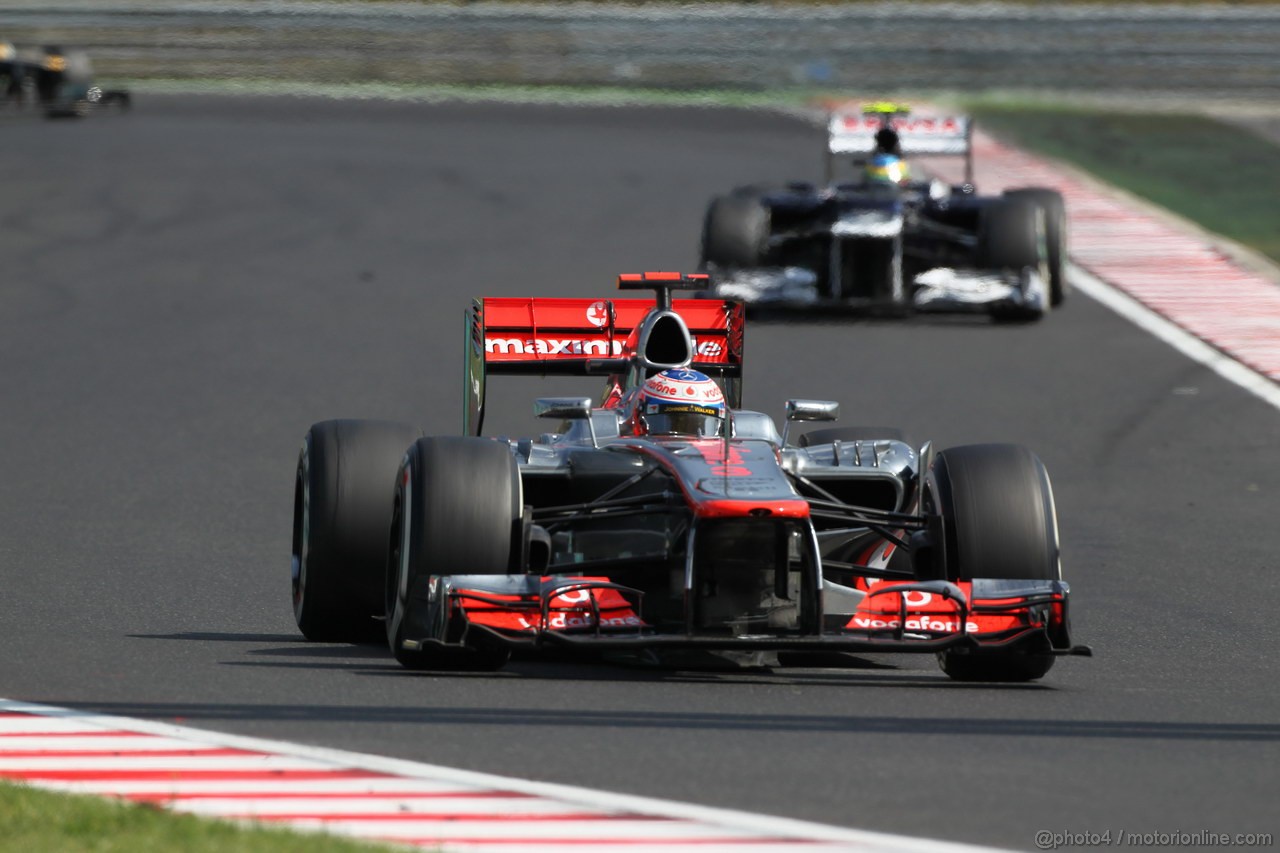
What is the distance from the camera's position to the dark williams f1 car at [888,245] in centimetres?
1972

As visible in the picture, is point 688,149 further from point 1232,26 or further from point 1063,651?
A: point 1063,651

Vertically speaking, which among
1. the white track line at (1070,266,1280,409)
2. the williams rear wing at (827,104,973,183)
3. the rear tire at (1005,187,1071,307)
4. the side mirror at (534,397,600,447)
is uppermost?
the side mirror at (534,397,600,447)

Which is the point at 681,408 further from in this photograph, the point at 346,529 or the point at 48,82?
the point at 48,82

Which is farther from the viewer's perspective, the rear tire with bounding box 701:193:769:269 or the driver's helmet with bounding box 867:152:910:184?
the driver's helmet with bounding box 867:152:910:184

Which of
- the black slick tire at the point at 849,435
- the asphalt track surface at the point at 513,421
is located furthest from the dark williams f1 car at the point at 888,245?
the black slick tire at the point at 849,435

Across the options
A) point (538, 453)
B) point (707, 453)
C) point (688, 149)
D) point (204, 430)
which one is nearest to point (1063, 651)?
point (707, 453)

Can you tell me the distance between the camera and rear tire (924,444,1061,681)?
28.6ft

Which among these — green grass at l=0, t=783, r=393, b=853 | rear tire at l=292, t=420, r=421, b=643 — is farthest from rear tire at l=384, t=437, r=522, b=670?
green grass at l=0, t=783, r=393, b=853

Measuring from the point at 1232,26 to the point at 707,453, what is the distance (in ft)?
92.8

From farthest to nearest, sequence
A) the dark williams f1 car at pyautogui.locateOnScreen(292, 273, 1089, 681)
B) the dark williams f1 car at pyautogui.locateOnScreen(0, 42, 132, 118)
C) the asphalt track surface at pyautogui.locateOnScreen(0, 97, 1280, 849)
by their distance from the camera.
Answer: the dark williams f1 car at pyautogui.locateOnScreen(0, 42, 132, 118)
the dark williams f1 car at pyautogui.locateOnScreen(292, 273, 1089, 681)
the asphalt track surface at pyautogui.locateOnScreen(0, 97, 1280, 849)

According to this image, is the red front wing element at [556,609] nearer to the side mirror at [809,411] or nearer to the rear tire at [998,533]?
the rear tire at [998,533]

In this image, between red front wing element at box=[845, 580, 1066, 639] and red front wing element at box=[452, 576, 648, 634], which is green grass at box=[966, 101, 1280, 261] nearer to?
red front wing element at box=[845, 580, 1066, 639]

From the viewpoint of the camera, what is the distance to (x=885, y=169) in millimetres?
20547

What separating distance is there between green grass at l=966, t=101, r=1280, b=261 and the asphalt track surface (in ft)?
11.9
